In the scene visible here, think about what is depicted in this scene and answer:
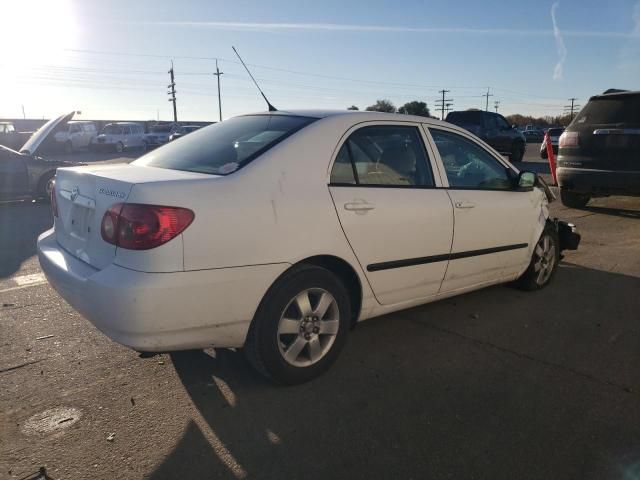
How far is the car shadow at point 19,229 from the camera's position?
5.96 meters

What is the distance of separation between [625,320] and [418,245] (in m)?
2.03

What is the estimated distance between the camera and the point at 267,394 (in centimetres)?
309

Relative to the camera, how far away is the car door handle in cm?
322

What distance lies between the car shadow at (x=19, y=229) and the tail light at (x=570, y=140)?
7.97 metres

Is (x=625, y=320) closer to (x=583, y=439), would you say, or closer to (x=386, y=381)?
(x=583, y=439)

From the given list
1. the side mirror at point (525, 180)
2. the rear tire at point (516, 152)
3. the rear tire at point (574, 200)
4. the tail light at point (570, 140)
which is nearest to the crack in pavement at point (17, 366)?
the side mirror at point (525, 180)

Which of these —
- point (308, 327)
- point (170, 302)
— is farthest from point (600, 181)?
point (170, 302)

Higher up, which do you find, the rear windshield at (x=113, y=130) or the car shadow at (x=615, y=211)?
the rear windshield at (x=113, y=130)

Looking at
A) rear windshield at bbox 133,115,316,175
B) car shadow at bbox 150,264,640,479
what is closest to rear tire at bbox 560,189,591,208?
car shadow at bbox 150,264,640,479

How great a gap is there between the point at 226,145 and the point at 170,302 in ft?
4.01

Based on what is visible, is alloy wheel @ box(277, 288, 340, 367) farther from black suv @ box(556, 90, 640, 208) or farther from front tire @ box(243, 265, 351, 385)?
black suv @ box(556, 90, 640, 208)

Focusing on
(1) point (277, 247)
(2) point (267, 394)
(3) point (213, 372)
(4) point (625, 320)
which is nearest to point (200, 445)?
(2) point (267, 394)

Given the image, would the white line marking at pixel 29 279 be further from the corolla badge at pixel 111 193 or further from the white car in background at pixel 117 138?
the white car in background at pixel 117 138

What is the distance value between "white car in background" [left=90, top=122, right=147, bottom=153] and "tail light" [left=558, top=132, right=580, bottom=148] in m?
28.9
